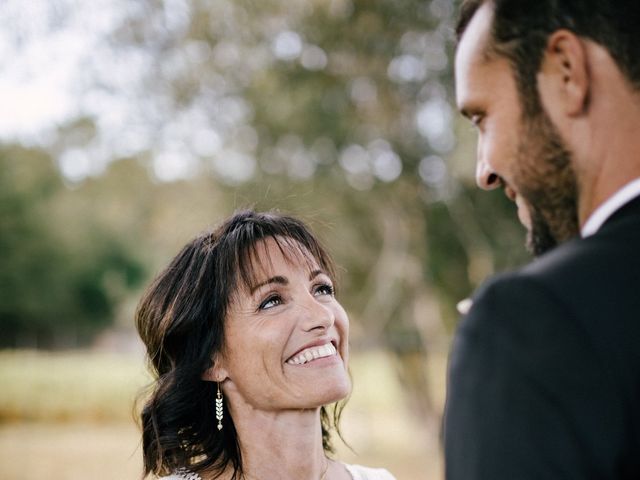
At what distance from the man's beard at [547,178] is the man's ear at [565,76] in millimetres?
29

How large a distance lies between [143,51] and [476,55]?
10862 millimetres

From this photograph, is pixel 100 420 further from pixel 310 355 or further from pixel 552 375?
pixel 552 375

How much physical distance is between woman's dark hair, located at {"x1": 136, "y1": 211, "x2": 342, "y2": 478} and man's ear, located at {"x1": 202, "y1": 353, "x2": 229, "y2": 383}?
15 mm

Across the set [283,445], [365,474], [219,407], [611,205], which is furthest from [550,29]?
[365,474]

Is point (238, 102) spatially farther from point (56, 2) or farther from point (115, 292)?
point (115, 292)

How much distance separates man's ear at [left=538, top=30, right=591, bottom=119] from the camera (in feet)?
3.94

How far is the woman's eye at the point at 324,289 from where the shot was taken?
298 cm

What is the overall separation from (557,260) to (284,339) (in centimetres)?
173

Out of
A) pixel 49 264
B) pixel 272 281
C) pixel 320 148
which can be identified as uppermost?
pixel 49 264

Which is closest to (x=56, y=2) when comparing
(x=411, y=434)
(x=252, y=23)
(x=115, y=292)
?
(x=252, y=23)

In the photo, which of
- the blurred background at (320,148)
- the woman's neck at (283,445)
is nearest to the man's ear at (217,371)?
the woman's neck at (283,445)

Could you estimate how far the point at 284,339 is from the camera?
277cm

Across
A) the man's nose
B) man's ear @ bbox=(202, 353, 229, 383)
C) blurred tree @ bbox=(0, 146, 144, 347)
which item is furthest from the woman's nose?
blurred tree @ bbox=(0, 146, 144, 347)

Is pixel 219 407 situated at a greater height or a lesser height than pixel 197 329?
lesser
